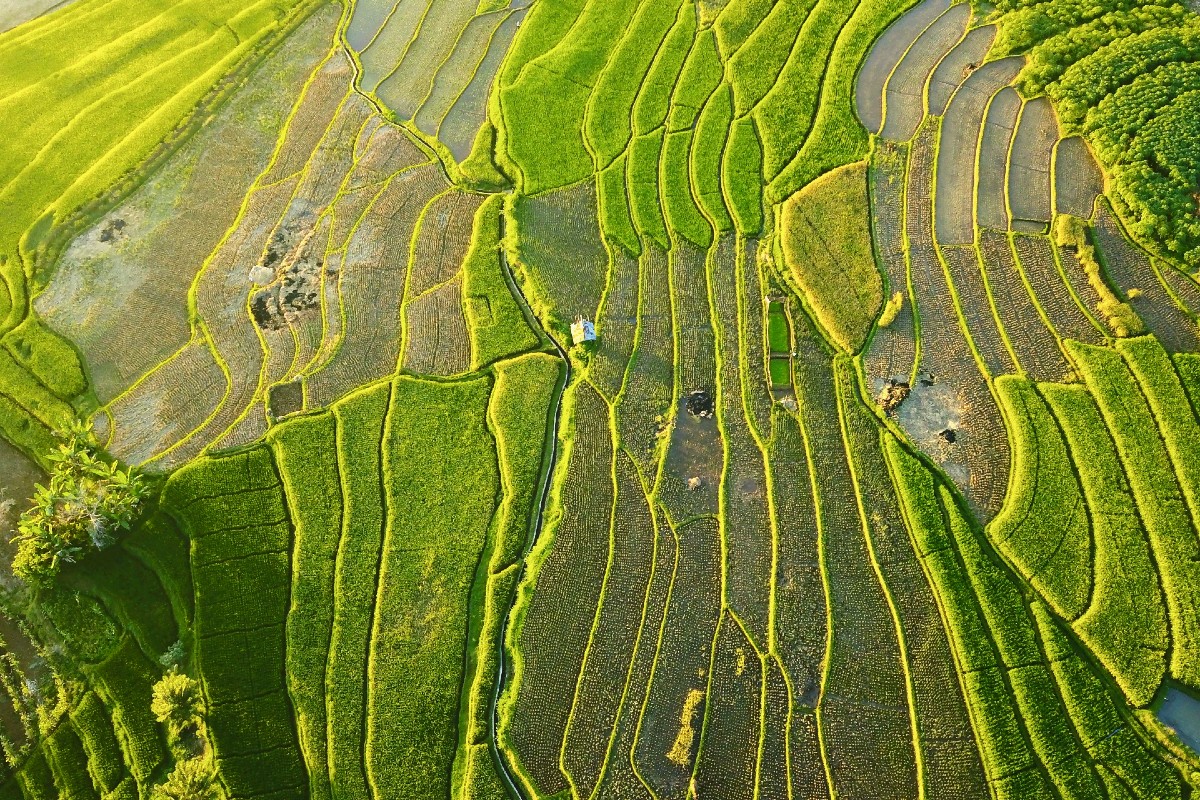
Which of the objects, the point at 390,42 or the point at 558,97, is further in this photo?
the point at 390,42

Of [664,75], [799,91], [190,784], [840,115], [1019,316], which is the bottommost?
[190,784]

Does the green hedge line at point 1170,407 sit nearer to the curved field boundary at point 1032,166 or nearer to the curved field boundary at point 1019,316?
the curved field boundary at point 1019,316

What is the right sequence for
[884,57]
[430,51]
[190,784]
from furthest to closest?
1. [430,51]
2. [884,57]
3. [190,784]

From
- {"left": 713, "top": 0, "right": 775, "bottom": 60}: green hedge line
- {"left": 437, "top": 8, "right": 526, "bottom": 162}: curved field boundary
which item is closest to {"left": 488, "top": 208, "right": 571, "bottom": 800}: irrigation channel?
{"left": 437, "top": 8, "right": 526, "bottom": 162}: curved field boundary

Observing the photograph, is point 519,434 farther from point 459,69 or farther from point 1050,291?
point 459,69

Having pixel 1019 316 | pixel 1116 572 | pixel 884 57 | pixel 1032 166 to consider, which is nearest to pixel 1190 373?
pixel 1019 316

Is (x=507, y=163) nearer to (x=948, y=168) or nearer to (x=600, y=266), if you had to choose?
(x=600, y=266)

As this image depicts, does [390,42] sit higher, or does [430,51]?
[390,42]
